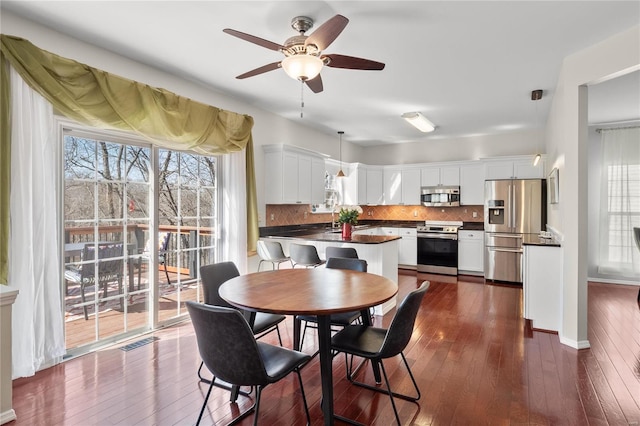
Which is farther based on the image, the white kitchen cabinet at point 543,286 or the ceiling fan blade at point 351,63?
the white kitchen cabinet at point 543,286

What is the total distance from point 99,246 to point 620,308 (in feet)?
20.1

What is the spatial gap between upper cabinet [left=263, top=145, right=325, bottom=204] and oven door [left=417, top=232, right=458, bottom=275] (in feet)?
8.63

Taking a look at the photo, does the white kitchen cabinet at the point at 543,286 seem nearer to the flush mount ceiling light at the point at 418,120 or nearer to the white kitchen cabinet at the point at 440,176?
the flush mount ceiling light at the point at 418,120

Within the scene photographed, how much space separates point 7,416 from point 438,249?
6.25 m

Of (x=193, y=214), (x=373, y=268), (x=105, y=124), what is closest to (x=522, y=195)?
(x=373, y=268)

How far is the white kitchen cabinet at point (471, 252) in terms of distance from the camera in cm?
640

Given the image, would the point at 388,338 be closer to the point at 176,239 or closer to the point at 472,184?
the point at 176,239

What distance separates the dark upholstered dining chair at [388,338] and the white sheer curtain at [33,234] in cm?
226

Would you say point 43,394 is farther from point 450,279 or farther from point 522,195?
point 522,195

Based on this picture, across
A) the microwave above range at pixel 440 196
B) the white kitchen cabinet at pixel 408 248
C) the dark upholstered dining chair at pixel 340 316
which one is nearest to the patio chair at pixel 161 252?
the dark upholstered dining chair at pixel 340 316

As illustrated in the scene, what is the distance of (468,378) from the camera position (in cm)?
265

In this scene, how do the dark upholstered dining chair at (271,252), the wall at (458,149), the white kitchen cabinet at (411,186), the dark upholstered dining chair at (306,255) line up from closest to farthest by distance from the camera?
the dark upholstered dining chair at (306,255), the dark upholstered dining chair at (271,252), the wall at (458,149), the white kitchen cabinet at (411,186)

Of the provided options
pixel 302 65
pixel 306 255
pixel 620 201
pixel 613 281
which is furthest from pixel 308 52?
pixel 613 281

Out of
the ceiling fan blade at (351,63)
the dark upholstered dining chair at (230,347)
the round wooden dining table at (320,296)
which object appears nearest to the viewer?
the dark upholstered dining chair at (230,347)
